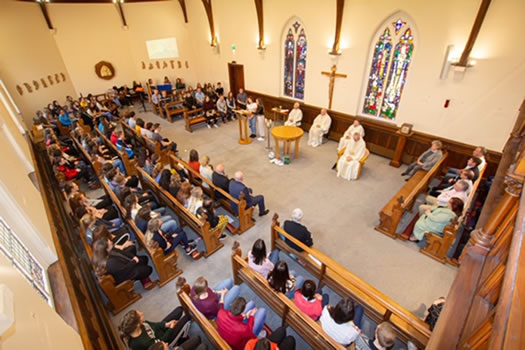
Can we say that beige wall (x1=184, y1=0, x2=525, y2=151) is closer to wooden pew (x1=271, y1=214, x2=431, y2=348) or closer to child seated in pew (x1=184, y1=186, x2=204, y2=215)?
wooden pew (x1=271, y1=214, x2=431, y2=348)

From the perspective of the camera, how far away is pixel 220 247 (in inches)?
172

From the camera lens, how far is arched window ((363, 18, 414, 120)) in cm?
613

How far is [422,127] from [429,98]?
2.34ft

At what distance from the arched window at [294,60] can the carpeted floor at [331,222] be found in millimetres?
2268

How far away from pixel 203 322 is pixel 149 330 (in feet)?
1.76

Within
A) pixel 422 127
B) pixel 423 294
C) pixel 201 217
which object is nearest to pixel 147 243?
pixel 201 217

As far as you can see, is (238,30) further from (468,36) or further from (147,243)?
(147,243)

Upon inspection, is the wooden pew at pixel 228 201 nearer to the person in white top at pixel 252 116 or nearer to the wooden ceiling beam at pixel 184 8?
the person in white top at pixel 252 116

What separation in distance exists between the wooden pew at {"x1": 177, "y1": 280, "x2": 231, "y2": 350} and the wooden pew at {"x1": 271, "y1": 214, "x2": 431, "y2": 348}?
1457mm

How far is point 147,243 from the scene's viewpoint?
3537mm

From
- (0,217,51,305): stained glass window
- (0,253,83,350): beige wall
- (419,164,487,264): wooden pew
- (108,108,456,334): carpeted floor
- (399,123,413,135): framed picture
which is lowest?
(108,108,456,334): carpeted floor

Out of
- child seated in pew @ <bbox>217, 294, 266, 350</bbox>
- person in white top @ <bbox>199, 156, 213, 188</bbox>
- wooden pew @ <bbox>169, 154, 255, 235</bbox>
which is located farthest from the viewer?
person in white top @ <bbox>199, 156, 213, 188</bbox>

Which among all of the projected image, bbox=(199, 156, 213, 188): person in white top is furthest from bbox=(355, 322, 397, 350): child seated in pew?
the projected image

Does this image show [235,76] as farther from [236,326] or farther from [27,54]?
[236,326]
